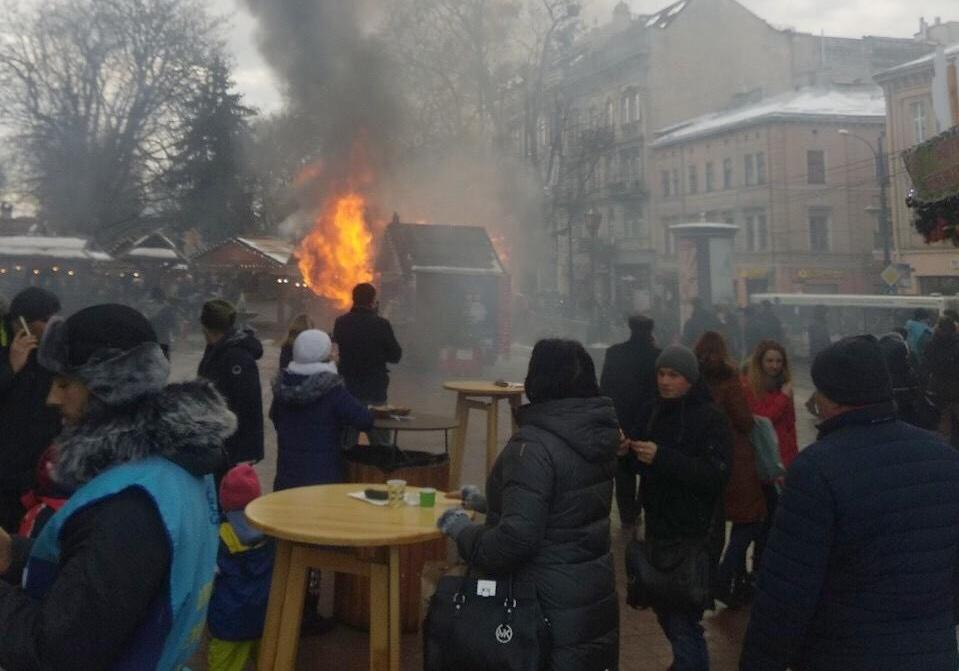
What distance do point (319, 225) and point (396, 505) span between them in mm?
25425

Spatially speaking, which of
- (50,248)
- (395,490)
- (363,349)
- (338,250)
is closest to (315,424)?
(395,490)

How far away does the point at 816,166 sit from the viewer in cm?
3862

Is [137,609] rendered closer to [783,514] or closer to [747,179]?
[783,514]

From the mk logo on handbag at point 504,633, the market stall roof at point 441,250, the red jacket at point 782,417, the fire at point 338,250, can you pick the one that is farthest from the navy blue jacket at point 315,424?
the fire at point 338,250

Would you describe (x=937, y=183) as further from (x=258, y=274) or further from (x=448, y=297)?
(x=258, y=274)

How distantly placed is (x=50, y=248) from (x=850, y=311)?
24.0 metres

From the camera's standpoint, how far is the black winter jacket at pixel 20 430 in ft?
13.5

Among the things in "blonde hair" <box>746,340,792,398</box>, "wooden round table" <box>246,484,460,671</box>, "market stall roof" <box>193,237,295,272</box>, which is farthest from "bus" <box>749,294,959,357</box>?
"wooden round table" <box>246,484,460,671</box>

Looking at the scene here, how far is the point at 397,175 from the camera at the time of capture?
31375 mm

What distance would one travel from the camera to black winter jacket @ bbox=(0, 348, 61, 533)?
13.5 feet

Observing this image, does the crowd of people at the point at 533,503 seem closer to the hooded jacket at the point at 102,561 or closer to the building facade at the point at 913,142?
the hooded jacket at the point at 102,561

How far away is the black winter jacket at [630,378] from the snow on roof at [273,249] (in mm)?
25047

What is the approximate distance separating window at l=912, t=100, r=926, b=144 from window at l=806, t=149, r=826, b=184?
588 cm

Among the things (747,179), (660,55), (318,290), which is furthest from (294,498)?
(660,55)
